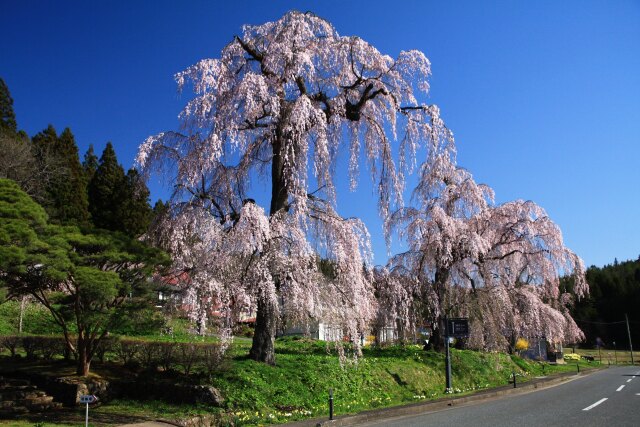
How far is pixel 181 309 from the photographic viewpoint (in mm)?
13328

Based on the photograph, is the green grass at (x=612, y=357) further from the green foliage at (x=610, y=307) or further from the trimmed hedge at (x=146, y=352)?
the trimmed hedge at (x=146, y=352)

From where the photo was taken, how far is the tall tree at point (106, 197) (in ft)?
147

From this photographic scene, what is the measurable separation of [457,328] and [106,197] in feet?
120

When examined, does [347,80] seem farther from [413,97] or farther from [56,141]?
[56,141]

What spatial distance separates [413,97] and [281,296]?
7.20m

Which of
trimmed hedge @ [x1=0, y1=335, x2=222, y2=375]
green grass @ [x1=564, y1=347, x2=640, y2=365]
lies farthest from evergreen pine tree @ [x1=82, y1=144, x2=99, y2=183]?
green grass @ [x1=564, y1=347, x2=640, y2=365]

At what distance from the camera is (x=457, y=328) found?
19.0m

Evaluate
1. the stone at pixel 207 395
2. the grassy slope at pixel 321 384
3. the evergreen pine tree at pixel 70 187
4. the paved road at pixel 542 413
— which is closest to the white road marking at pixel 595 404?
the paved road at pixel 542 413

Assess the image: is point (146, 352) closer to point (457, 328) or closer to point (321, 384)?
point (321, 384)

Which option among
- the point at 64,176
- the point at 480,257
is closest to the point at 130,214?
the point at 64,176

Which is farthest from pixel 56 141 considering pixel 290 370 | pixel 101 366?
pixel 290 370

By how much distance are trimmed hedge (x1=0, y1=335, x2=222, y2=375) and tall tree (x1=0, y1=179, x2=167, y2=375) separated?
1168mm

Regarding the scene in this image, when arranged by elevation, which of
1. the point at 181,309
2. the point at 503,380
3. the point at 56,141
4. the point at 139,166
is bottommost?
the point at 503,380

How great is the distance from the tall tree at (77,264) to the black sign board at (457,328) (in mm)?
10896
